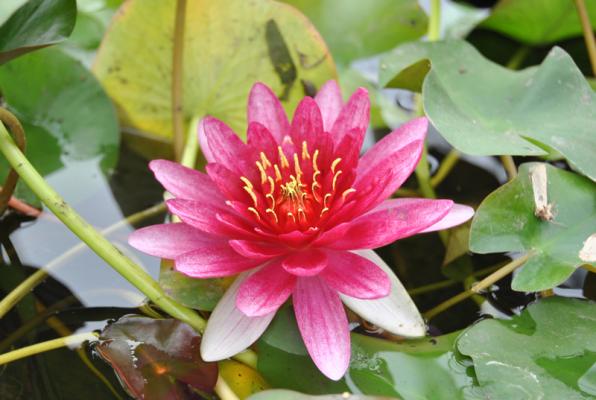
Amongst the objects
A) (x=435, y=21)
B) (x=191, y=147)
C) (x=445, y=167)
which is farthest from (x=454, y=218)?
(x=435, y=21)

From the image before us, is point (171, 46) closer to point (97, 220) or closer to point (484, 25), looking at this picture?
point (97, 220)

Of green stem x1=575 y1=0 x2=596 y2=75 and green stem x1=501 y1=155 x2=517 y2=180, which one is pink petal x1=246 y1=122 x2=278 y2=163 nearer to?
green stem x1=501 y1=155 x2=517 y2=180

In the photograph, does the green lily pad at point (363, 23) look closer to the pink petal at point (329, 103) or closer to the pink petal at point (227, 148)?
the pink petal at point (329, 103)

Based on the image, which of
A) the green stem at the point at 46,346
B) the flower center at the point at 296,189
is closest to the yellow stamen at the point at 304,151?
the flower center at the point at 296,189

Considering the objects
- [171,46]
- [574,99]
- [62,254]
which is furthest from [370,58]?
[62,254]

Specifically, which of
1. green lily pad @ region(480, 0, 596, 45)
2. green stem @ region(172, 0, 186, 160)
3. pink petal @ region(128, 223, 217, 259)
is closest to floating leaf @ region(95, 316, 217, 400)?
pink petal @ region(128, 223, 217, 259)
